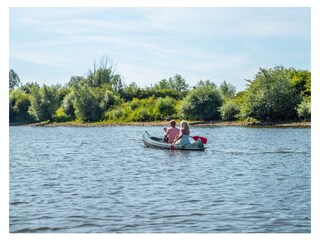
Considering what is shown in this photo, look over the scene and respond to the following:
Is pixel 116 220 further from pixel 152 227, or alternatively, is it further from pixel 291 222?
pixel 291 222

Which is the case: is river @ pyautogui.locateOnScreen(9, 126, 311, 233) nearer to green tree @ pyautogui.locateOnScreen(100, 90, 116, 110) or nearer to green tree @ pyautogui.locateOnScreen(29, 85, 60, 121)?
green tree @ pyautogui.locateOnScreen(100, 90, 116, 110)

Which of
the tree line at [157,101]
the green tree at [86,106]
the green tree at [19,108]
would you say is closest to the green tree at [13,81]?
the tree line at [157,101]

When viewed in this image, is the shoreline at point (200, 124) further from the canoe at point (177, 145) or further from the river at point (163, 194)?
the river at point (163, 194)

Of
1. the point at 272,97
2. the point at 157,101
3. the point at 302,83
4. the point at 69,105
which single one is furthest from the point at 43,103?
the point at 302,83

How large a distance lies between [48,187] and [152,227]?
4.73m

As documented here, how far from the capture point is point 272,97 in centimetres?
4606

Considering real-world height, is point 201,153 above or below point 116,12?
below

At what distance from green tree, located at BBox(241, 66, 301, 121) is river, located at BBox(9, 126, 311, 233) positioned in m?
26.3

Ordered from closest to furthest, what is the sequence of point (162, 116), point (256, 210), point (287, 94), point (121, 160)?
point (256, 210)
point (121, 160)
point (287, 94)
point (162, 116)

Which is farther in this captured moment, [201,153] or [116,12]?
[201,153]

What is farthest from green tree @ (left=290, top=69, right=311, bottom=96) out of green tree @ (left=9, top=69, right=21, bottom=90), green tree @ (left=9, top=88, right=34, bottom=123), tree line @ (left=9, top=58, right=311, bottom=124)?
green tree @ (left=9, top=69, right=21, bottom=90)

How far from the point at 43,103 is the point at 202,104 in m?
20.7

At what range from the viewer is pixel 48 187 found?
1318 cm

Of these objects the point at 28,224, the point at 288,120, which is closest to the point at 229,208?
the point at 28,224
